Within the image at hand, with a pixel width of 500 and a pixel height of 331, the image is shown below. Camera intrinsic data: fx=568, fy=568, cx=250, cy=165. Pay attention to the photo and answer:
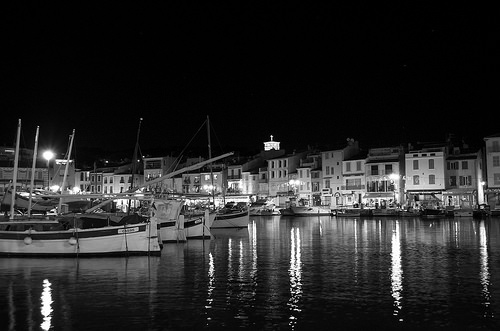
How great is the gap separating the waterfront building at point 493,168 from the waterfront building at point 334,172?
23.2 m

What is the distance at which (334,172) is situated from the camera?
96938 millimetres

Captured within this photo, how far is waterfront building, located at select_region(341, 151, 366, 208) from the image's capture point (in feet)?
305

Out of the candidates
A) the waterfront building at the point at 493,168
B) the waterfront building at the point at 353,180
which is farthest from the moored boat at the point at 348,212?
the waterfront building at the point at 493,168

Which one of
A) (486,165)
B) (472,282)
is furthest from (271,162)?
(472,282)

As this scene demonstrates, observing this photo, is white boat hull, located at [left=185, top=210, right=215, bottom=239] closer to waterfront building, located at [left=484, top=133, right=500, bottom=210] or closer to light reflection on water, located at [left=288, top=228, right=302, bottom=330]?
light reflection on water, located at [left=288, top=228, right=302, bottom=330]

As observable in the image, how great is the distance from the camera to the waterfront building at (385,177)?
8819cm

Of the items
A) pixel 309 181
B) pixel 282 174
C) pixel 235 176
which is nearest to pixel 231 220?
pixel 309 181

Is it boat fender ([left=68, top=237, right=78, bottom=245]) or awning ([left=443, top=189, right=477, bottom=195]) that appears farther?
awning ([left=443, top=189, right=477, bottom=195])

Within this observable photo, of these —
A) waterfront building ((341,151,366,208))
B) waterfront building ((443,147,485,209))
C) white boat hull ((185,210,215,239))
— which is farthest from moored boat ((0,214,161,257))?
waterfront building ((341,151,366,208))

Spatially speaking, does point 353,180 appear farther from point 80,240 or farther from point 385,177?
point 80,240

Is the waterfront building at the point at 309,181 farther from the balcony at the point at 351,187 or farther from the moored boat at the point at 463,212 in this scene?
the moored boat at the point at 463,212

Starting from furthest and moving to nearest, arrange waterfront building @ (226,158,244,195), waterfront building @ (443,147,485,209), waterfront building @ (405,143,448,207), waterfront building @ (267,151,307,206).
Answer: waterfront building @ (226,158,244,195) → waterfront building @ (267,151,307,206) → waterfront building @ (405,143,448,207) → waterfront building @ (443,147,485,209)

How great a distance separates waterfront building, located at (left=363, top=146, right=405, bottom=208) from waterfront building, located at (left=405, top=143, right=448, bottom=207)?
1.93 m

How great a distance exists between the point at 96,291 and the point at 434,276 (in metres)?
12.9
